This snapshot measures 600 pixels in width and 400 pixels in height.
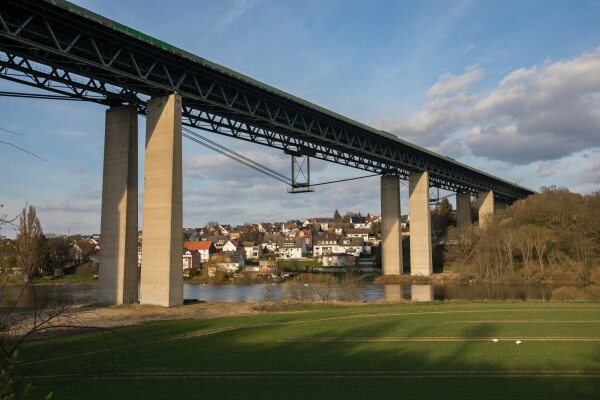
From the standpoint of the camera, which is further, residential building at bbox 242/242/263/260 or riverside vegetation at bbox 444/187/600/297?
residential building at bbox 242/242/263/260

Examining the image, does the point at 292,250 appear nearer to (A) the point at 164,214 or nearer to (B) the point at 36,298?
(A) the point at 164,214

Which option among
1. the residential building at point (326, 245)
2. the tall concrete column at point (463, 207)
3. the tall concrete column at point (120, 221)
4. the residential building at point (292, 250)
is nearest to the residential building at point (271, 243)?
the residential building at point (292, 250)

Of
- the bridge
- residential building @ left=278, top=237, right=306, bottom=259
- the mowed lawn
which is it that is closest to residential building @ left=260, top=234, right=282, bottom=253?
residential building @ left=278, top=237, right=306, bottom=259

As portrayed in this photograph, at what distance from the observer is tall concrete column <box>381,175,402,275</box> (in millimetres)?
79562

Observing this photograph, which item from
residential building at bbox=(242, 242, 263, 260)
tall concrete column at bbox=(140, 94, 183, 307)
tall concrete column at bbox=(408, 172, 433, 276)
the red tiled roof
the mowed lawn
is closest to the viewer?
the mowed lawn

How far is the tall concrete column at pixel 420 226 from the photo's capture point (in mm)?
79875

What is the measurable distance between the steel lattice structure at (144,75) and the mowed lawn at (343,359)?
19.0 metres

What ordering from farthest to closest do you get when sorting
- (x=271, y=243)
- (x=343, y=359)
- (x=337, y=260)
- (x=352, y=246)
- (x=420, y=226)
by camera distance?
(x=271, y=243) < (x=352, y=246) < (x=337, y=260) < (x=420, y=226) < (x=343, y=359)

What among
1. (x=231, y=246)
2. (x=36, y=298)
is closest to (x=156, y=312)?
(x=36, y=298)

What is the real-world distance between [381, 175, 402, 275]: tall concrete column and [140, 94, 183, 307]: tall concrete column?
159ft

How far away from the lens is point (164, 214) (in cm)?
3656

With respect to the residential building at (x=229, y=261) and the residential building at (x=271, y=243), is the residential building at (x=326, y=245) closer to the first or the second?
the residential building at (x=271, y=243)

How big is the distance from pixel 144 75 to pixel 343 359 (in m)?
28.9

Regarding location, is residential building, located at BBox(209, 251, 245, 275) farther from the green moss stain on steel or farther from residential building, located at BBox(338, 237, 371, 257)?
the green moss stain on steel
